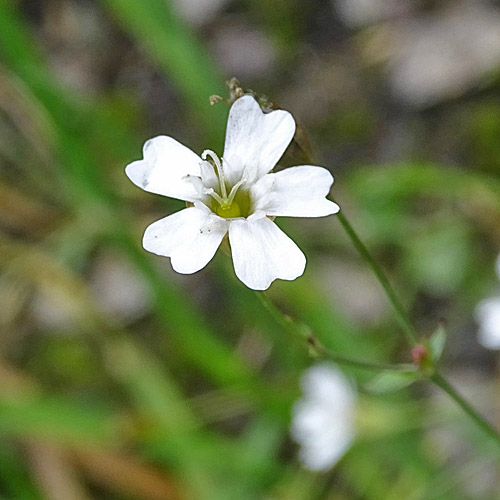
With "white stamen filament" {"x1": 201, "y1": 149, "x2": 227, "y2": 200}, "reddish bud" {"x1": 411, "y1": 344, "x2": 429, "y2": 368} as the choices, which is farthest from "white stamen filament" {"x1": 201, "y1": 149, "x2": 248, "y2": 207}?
"reddish bud" {"x1": 411, "y1": 344, "x2": 429, "y2": 368}

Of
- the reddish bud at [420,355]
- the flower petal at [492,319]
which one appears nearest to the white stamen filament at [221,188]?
the reddish bud at [420,355]

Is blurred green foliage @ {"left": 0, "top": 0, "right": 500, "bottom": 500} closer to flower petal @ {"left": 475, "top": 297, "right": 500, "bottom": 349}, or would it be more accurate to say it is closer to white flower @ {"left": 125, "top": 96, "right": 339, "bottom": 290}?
flower petal @ {"left": 475, "top": 297, "right": 500, "bottom": 349}

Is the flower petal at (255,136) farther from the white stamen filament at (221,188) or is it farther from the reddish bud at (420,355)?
the reddish bud at (420,355)

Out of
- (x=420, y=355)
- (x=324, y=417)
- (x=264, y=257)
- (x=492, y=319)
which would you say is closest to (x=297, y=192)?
(x=264, y=257)

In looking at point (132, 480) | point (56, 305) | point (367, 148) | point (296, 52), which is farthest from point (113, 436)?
point (296, 52)

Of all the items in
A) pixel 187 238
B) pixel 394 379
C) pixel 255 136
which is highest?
pixel 255 136

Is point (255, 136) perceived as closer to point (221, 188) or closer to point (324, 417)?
point (221, 188)
